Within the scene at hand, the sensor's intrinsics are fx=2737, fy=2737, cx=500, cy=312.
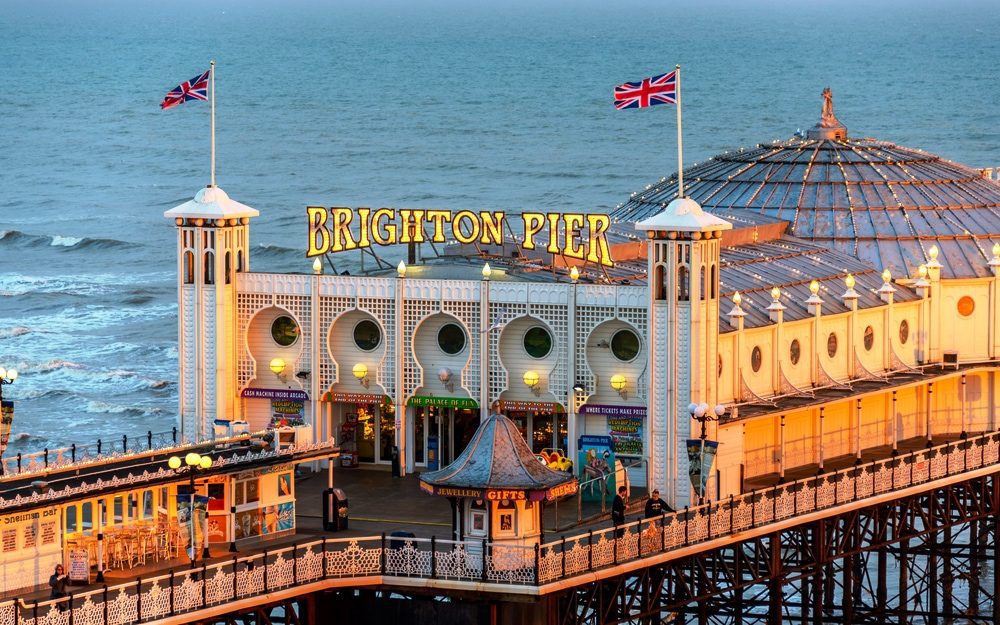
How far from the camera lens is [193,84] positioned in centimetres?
8256

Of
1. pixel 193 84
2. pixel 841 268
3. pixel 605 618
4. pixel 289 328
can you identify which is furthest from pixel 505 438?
pixel 841 268

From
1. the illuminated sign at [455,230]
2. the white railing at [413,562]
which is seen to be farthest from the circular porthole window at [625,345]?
the white railing at [413,562]

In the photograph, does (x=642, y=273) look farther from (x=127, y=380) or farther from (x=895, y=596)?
(x=127, y=380)

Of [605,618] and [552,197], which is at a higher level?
[552,197]

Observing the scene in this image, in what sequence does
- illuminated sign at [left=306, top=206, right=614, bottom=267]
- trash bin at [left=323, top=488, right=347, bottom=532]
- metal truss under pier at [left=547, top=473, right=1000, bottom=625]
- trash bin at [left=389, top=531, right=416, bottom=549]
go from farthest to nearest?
illuminated sign at [left=306, top=206, right=614, bottom=267] → trash bin at [left=323, top=488, right=347, bottom=532] → metal truss under pier at [left=547, top=473, right=1000, bottom=625] → trash bin at [left=389, top=531, right=416, bottom=549]

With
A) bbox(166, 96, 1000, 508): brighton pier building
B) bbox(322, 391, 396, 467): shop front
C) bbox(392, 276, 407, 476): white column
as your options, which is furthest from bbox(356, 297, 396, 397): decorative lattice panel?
bbox(322, 391, 396, 467): shop front

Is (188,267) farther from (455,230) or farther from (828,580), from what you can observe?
(828,580)

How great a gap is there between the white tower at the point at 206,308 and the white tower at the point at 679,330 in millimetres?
12497

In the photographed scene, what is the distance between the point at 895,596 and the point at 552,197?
106007 millimetres

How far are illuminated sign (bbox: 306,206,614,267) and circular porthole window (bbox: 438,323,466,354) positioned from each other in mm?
3557

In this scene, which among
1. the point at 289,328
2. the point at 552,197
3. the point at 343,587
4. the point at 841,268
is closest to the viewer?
the point at 343,587

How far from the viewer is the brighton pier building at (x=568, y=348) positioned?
75688 mm

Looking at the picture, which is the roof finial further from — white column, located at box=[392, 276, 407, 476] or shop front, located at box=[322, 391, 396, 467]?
white column, located at box=[392, 276, 407, 476]

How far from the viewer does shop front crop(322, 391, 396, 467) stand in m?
80.4
